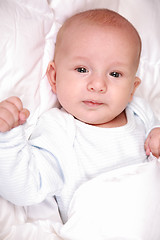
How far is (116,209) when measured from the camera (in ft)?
3.13

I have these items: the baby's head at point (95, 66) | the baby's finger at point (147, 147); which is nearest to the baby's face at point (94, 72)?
the baby's head at point (95, 66)

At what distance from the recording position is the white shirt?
933 mm

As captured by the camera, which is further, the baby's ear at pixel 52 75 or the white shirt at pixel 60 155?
the baby's ear at pixel 52 75

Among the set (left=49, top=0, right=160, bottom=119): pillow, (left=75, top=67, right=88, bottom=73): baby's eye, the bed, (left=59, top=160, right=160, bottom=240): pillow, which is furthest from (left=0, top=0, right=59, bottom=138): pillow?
(left=49, top=0, right=160, bottom=119): pillow

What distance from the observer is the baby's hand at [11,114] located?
88 centimetres

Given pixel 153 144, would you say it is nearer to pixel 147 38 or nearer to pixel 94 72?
pixel 94 72

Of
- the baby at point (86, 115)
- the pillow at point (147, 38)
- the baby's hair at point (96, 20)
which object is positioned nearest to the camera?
the baby at point (86, 115)

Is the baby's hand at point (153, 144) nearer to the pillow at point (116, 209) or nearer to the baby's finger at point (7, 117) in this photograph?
the pillow at point (116, 209)

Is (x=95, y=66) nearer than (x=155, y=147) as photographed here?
Yes

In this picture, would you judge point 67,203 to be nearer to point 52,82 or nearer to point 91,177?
point 91,177

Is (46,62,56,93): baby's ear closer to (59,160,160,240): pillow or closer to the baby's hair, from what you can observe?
the baby's hair

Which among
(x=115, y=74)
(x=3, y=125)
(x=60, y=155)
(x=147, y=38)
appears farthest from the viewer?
(x=147, y=38)

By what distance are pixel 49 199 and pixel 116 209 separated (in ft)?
0.84

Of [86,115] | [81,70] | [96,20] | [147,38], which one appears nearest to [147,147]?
[86,115]
